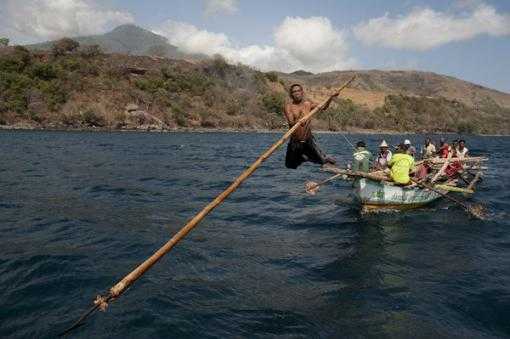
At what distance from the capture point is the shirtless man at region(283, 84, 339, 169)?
27.6ft

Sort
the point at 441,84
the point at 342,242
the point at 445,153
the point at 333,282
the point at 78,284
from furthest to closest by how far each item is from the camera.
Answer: the point at 441,84 < the point at 445,153 < the point at 342,242 < the point at 333,282 < the point at 78,284

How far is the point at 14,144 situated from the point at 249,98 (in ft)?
173

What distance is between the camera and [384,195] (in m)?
16.4

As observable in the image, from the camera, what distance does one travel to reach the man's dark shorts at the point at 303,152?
9.13 metres

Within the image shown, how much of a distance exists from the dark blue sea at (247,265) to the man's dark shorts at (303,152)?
2.70 m

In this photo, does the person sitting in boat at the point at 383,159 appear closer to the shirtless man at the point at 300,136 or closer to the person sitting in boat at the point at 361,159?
the person sitting in boat at the point at 361,159

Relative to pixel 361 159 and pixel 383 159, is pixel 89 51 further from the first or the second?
pixel 361 159

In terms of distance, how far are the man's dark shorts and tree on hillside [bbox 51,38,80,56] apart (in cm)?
7905

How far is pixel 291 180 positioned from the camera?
84.9 feet

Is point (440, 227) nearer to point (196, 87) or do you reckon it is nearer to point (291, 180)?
point (291, 180)

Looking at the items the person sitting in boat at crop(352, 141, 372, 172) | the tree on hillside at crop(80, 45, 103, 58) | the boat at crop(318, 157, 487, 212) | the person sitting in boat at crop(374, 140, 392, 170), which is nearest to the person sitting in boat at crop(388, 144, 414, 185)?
the boat at crop(318, 157, 487, 212)

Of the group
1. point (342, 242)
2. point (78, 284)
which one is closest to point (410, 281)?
point (342, 242)

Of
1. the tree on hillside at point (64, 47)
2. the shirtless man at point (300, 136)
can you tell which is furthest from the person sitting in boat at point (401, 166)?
the tree on hillside at point (64, 47)

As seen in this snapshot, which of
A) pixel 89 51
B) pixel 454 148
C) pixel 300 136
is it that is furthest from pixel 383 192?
pixel 89 51
